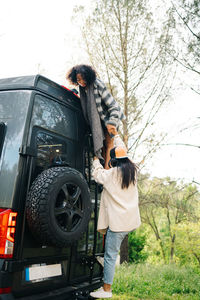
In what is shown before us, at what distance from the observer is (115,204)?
308cm

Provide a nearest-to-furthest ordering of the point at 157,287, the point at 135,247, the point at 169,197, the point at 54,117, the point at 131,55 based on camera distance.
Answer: the point at 54,117
the point at 157,287
the point at 131,55
the point at 169,197
the point at 135,247

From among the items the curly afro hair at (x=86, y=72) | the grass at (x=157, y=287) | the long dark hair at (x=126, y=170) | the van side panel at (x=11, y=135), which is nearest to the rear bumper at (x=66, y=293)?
the van side panel at (x=11, y=135)

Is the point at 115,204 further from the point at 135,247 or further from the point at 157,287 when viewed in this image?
the point at 135,247

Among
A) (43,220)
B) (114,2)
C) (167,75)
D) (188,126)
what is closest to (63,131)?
(43,220)

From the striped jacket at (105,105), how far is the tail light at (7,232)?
1734 mm

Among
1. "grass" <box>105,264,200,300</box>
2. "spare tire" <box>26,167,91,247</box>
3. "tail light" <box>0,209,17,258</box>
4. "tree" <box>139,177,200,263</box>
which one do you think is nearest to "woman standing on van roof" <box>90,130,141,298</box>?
"spare tire" <box>26,167,91,247</box>

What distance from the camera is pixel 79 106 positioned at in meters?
3.42

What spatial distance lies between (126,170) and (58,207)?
3.14 ft

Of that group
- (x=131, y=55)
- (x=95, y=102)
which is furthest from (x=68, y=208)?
(x=131, y=55)

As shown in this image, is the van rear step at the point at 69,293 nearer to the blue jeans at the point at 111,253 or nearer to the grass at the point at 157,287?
the blue jeans at the point at 111,253

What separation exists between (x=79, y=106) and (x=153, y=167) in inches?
241

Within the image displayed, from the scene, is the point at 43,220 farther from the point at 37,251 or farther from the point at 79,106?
the point at 79,106

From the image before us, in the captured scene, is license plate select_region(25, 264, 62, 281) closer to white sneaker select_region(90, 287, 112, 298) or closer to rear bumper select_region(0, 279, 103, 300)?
rear bumper select_region(0, 279, 103, 300)

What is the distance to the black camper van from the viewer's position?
2.27 m
